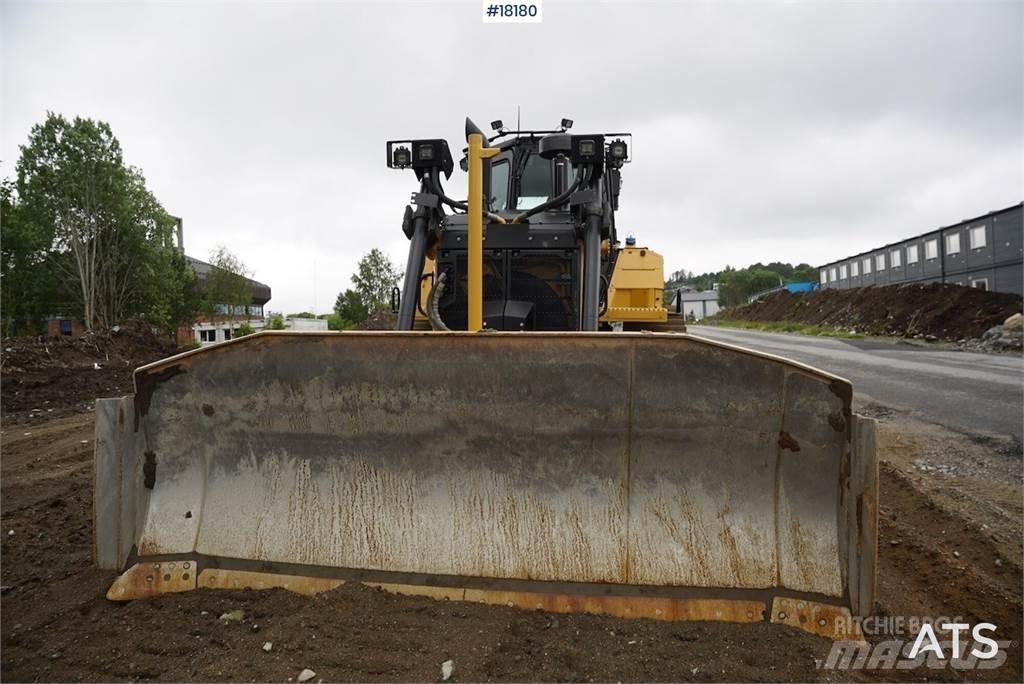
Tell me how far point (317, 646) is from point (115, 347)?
19.9m

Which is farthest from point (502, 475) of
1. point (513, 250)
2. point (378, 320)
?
point (378, 320)

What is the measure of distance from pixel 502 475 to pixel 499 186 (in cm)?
391

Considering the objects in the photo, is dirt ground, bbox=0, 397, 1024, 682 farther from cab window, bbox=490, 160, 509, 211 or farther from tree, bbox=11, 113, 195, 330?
tree, bbox=11, 113, 195, 330

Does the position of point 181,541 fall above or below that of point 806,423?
below

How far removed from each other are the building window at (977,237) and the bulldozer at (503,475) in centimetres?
3812

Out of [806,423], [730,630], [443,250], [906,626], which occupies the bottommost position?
[906,626]

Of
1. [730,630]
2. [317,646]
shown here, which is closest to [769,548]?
[730,630]

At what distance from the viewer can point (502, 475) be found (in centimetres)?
292

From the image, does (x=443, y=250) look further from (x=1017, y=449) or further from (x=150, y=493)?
(x=1017, y=449)

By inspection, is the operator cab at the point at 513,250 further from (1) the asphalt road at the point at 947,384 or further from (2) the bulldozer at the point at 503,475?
(1) the asphalt road at the point at 947,384

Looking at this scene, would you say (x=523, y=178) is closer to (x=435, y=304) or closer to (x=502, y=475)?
(x=435, y=304)

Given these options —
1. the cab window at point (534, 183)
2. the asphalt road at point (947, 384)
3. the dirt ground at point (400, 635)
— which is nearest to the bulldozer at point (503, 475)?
the dirt ground at point (400, 635)

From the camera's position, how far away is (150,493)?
10.00 ft

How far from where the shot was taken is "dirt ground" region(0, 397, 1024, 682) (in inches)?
89.8
